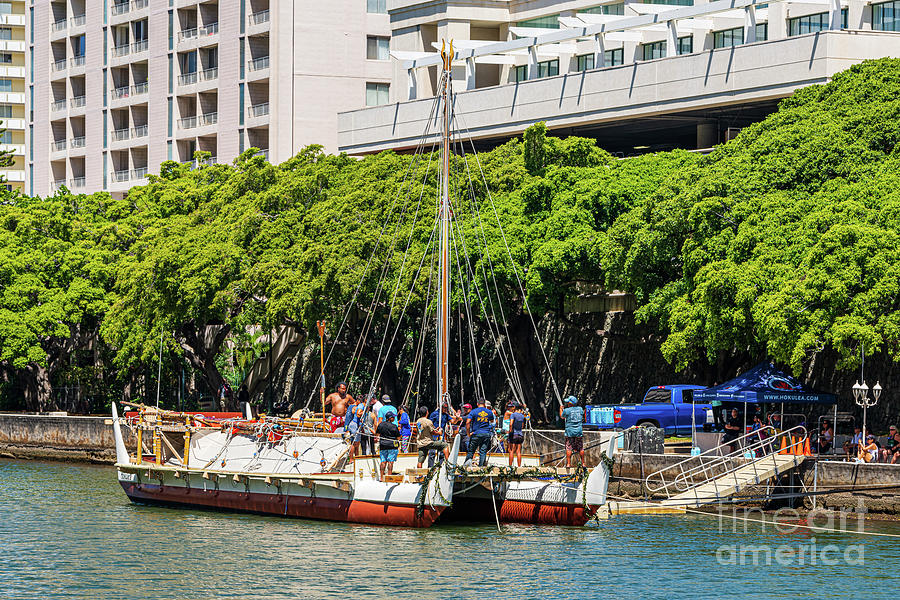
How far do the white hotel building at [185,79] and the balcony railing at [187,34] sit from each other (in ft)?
0.44

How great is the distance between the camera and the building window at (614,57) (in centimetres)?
7156

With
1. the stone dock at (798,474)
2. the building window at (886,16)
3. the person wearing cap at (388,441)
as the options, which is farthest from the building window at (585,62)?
the person wearing cap at (388,441)

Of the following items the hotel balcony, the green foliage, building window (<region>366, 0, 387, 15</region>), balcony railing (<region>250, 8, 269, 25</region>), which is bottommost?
the green foliage

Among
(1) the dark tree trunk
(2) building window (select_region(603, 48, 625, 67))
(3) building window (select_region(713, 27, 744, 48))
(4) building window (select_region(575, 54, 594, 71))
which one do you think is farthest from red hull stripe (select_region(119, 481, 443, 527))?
(4) building window (select_region(575, 54, 594, 71))

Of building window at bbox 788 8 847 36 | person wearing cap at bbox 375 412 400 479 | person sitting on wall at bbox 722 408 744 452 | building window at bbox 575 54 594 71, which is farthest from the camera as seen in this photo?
building window at bbox 575 54 594 71

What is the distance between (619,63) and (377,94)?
874 inches

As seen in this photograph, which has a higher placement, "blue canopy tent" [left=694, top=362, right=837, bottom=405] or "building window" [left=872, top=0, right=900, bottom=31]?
"building window" [left=872, top=0, right=900, bottom=31]

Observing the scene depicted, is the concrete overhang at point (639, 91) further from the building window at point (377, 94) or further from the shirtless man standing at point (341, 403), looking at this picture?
the shirtless man standing at point (341, 403)

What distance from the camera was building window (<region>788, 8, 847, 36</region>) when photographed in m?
62.7

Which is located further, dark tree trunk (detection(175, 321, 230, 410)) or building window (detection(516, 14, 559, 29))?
building window (detection(516, 14, 559, 29))

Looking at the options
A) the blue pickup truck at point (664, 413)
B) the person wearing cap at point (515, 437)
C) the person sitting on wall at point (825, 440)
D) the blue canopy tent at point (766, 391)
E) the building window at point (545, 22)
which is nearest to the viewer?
Answer: the person wearing cap at point (515, 437)

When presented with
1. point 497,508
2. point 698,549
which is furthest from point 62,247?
point 698,549

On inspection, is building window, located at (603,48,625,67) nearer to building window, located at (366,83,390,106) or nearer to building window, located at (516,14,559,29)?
building window, located at (516,14,559,29)

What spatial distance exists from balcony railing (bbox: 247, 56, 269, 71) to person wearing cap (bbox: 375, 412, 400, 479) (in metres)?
56.0
